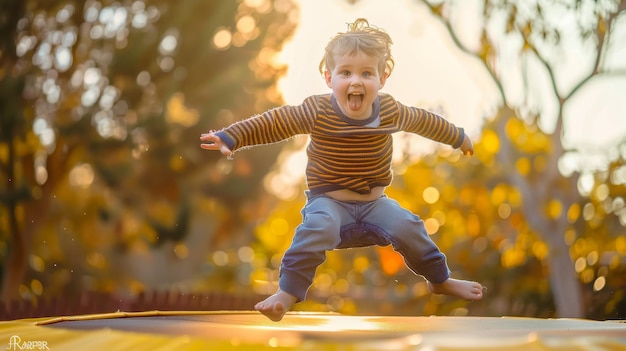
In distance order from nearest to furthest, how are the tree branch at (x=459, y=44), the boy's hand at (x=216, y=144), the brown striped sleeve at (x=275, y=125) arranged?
1. the boy's hand at (x=216, y=144)
2. the brown striped sleeve at (x=275, y=125)
3. the tree branch at (x=459, y=44)

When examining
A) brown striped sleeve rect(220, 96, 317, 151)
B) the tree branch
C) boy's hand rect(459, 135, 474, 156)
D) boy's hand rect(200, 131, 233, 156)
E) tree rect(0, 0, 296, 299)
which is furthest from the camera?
tree rect(0, 0, 296, 299)

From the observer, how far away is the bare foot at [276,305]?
7.79ft

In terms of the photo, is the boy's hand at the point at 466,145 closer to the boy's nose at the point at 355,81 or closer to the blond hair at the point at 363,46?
the blond hair at the point at 363,46

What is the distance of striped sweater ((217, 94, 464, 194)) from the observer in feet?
8.27

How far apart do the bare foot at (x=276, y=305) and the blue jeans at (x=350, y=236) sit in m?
0.02

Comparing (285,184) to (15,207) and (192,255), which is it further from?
(15,207)

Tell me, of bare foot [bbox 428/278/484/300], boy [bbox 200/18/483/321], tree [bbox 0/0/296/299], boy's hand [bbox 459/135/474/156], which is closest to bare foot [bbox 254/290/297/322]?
boy [bbox 200/18/483/321]

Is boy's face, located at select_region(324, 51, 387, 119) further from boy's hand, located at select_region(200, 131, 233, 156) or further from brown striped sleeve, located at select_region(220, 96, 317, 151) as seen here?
boy's hand, located at select_region(200, 131, 233, 156)

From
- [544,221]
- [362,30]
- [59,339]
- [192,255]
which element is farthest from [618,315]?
[192,255]

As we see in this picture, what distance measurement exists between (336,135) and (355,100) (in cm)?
15

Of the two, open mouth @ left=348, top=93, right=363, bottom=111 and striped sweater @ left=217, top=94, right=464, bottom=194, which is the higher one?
open mouth @ left=348, top=93, right=363, bottom=111

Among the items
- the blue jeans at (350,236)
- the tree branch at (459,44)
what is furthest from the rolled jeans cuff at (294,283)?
the tree branch at (459,44)

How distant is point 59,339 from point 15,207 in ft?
29.8

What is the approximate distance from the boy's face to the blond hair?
0.02 m
